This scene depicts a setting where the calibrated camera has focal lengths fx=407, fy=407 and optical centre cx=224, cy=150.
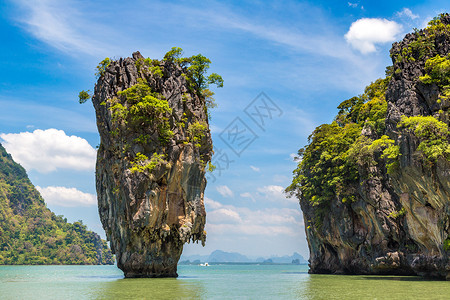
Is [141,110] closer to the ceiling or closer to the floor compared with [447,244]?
closer to the ceiling

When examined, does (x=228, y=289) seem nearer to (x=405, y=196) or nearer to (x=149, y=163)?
(x=149, y=163)

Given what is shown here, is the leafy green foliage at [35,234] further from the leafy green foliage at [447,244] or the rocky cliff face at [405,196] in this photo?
the leafy green foliage at [447,244]

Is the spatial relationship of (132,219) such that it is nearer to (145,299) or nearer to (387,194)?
(145,299)

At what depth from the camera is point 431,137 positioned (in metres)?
22.9

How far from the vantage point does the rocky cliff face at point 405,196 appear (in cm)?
2378

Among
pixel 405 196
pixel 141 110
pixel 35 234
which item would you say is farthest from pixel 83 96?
pixel 35 234

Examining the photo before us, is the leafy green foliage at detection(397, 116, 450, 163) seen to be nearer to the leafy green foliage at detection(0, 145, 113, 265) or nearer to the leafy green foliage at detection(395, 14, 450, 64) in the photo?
the leafy green foliage at detection(395, 14, 450, 64)

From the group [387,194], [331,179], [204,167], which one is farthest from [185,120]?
[387,194]

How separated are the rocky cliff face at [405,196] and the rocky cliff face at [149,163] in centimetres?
1338

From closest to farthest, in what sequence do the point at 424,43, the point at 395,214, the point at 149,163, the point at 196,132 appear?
the point at 424,43 → the point at 149,163 → the point at 395,214 → the point at 196,132

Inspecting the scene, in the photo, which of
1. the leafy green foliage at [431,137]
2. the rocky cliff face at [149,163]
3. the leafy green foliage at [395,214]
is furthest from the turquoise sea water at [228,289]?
the leafy green foliage at [431,137]

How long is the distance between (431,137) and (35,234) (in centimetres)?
11705

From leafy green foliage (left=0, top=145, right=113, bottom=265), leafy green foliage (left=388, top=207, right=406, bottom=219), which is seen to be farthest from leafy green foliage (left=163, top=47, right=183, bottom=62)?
leafy green foliage (left=0, top=145, right=113, bottom=265)

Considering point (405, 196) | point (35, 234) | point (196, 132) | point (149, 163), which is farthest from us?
point (35, 234)
